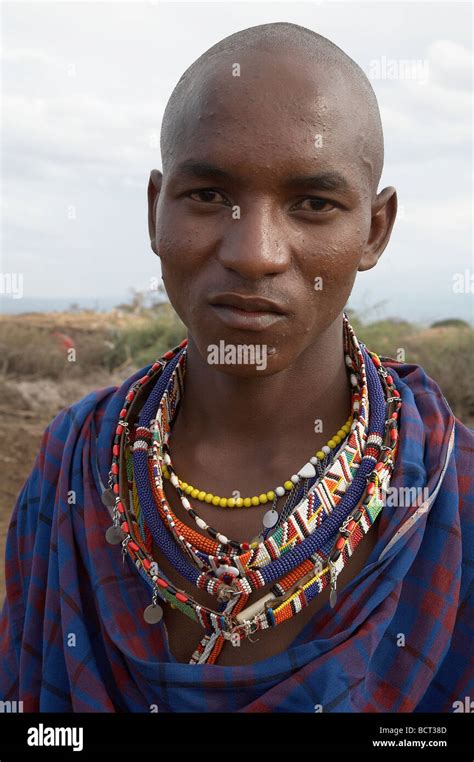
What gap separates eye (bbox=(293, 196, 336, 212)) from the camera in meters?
1.50

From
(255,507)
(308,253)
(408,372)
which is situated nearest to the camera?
(308,253)

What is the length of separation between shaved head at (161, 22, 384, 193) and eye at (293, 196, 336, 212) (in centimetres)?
15

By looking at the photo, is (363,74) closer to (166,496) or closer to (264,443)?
(264,443)

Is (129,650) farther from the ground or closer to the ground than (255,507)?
closer to the ground

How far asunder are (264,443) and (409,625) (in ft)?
1.75

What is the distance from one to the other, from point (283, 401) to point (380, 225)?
0.48 m

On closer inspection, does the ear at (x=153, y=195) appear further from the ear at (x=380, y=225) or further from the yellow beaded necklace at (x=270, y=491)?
the yellow beaded necklace at (x=270, y=491)

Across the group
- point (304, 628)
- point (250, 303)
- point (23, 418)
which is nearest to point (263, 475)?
point (304, 628)

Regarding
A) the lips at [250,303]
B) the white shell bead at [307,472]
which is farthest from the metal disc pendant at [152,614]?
the lips at [250,303]

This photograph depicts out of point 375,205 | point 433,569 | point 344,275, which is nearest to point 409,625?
point 433,569

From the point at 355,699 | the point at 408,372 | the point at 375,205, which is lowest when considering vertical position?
the point at 355,699

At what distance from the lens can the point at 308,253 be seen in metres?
1.49

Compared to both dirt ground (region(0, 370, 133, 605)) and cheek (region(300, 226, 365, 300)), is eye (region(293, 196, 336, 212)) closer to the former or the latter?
cheek (region(300, 226, 365, 300))

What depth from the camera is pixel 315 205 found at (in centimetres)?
151
